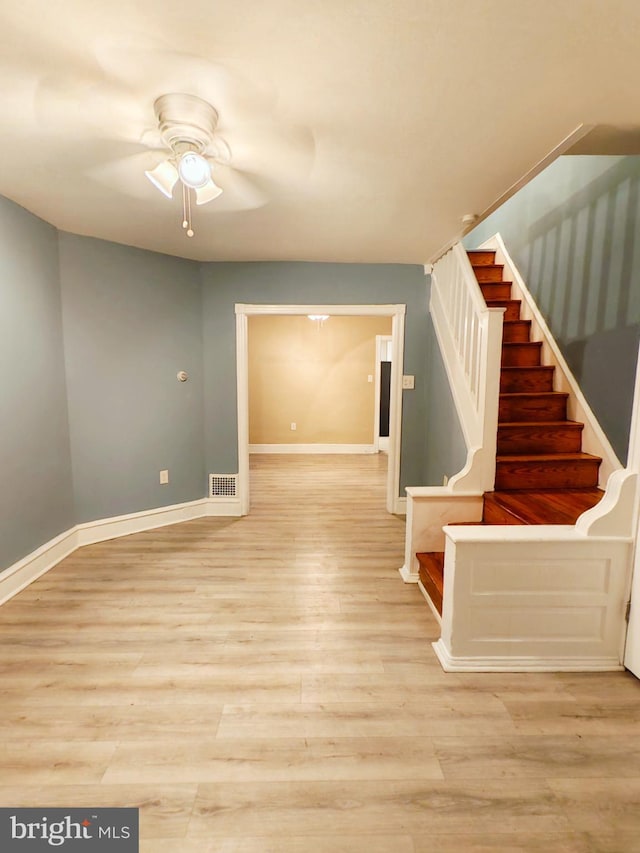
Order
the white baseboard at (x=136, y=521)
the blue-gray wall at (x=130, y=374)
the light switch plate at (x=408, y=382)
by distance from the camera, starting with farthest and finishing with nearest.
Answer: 1. the light switch plate at (x=408, y=382)
2. the white baseboard at (x=136, y=521)
3. the blue-gray wall at (x=130, y=374)

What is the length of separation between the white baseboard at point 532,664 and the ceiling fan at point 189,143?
2.40 meters

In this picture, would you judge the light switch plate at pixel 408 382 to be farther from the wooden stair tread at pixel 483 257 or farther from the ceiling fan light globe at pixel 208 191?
the ceiling fan light globe at pixel 208 191

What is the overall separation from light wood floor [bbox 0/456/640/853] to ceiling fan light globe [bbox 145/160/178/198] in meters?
2.18

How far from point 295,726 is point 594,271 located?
3.23 metres

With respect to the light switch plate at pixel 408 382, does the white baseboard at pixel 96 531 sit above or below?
below

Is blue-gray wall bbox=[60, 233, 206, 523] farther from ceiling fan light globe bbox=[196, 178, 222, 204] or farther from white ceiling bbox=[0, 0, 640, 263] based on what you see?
ceiling fan light globe bbox=[196, 178, 222, 204]

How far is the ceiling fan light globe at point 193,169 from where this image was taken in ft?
5.24

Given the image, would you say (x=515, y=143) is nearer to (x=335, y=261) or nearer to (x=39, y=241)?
(x=335, y=261)

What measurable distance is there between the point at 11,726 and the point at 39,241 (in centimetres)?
269

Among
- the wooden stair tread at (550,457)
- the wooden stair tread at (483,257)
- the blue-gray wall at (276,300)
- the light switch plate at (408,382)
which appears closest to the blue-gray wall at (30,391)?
the blue-gray wall at (276,300)

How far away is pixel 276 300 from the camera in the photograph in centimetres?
367

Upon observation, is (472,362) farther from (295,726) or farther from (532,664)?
(295,726)

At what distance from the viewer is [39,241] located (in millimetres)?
2619

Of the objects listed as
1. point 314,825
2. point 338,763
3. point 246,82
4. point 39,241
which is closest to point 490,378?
point 246,82
